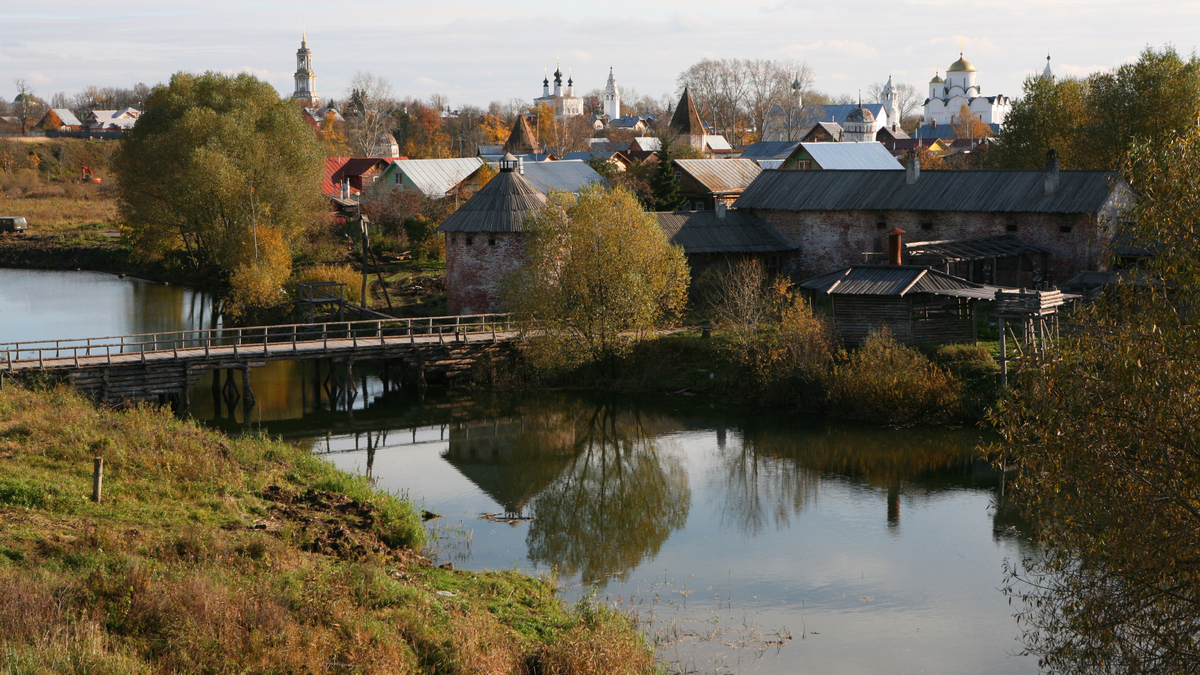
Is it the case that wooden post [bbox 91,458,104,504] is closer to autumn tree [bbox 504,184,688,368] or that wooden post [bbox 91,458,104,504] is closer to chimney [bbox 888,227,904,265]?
autumn tree [bbox 504,184,688,368]

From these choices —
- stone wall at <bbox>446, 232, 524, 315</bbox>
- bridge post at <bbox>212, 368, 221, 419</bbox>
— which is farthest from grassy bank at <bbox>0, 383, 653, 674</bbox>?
stone wall at <bbox>446, 232, 524, 315</bbox>

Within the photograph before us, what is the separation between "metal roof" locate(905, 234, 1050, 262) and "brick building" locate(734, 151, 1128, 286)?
0.37 meters

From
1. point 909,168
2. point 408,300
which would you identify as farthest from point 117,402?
point 909,168

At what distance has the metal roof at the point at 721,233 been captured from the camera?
106 feet

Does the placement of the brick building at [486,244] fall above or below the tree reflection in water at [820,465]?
above

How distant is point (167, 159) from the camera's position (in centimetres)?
3747

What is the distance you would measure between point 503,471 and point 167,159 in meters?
23.4

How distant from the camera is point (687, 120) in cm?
Answer: 6812

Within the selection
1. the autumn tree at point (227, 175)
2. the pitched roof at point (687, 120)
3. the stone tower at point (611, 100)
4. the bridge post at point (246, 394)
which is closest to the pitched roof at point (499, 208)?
the autumn tree at point (227, 175)

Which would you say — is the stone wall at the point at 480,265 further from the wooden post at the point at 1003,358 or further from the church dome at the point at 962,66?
the church dome at the point at 962,66

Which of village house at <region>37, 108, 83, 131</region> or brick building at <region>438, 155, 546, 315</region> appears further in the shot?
village house at <region>37, 108, 83, 131</region>

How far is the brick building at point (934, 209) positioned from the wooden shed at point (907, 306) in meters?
4.38

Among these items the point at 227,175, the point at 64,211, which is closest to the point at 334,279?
the point at 227,175

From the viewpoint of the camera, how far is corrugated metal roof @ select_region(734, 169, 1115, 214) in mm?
28969
